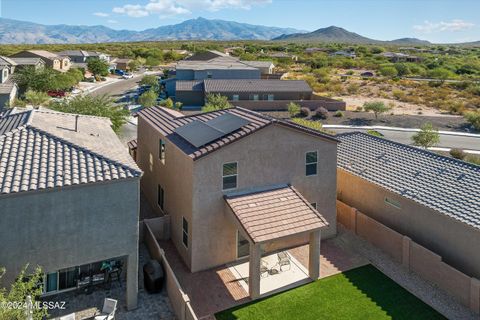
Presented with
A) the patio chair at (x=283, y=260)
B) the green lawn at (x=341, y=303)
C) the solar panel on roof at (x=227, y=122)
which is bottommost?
the green lawn at (x=341, y=303)

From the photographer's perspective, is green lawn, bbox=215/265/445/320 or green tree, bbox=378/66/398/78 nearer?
green lawn, bbox=215/265/445/320

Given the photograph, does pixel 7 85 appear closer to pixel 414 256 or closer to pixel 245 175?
pixel 245 175

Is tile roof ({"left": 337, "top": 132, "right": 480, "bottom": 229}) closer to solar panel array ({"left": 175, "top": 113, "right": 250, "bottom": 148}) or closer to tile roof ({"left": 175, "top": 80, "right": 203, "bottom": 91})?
solar panel array ({"left": 175, "top": 113, "right": 250, "bottom": 148})

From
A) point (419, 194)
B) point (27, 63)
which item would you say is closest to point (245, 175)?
point (419, 194)

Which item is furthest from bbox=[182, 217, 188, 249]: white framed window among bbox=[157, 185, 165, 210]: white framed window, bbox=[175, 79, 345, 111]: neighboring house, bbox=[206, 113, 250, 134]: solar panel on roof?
bbox=[175, 79, 345, 111]: neighboring house

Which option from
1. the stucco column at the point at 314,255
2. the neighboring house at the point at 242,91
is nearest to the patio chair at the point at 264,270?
the stucco column at the point at 314,255

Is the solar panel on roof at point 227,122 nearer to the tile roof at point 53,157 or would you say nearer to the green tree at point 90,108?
the tile roof at point 53,157

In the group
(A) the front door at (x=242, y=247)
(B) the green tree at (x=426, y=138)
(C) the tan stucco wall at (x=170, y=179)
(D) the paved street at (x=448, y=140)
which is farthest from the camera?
(D) the paved street at (x=448, y=140)
